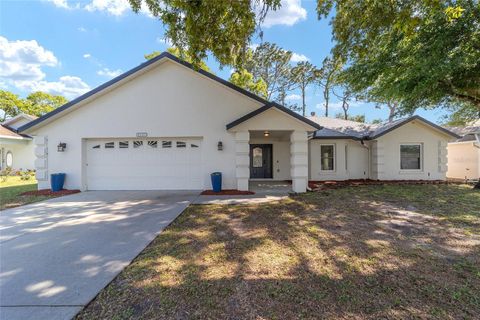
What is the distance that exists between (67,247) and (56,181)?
7.93 metres

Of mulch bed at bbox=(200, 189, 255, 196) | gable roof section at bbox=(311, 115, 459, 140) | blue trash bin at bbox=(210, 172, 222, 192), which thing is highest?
gable roof section at bbox=(311, 115, 459, 140)

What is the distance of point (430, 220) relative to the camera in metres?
6.22

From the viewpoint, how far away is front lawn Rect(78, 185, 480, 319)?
106 inches

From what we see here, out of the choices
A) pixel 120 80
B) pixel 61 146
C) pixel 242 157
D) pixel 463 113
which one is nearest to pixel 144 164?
pixel 61 146

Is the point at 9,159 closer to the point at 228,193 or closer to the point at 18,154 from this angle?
the point at 18,154

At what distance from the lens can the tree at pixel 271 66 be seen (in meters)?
26.6

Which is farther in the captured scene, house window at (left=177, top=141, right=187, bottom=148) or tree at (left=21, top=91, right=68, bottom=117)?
tree at (left=21, top=91, right=68, bottom=117)

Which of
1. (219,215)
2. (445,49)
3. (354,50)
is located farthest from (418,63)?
(219,215)

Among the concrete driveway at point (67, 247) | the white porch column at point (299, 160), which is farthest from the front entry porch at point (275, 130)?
the concrete driveway at point (67, 247)

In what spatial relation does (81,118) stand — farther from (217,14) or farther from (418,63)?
(418,63)

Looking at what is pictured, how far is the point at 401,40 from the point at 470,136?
11.4 metres

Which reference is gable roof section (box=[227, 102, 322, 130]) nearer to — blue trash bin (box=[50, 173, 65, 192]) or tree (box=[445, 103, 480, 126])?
blue trash bin (box=[50, 173, 65, 192])

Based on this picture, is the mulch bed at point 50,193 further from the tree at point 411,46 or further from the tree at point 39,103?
the tree at point 39,103

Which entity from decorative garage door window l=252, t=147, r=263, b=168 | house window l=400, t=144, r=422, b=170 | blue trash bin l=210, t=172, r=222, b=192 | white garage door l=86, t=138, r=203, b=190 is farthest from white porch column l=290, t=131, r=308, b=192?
house window l=400, t=144, r=422, b=170
